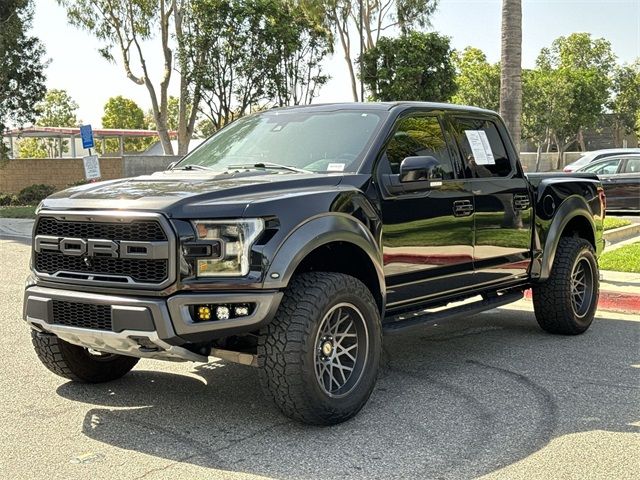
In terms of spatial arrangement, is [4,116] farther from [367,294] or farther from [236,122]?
[367,294]

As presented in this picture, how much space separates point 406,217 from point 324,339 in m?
1.17

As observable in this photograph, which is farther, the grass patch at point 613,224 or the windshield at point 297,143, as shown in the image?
the grass patch at point 613,224

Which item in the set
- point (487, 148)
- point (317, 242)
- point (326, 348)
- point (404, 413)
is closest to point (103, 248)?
point (317, 242)

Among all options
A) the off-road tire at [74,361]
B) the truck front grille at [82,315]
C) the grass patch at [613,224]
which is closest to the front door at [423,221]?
the truck front grille at [82,315]

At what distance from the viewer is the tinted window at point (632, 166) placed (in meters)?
20.3

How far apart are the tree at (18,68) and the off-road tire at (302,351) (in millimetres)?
26497

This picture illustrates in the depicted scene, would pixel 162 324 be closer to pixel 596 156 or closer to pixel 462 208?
pixel 462 208

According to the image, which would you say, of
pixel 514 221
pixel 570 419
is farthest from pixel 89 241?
pixel 514 221

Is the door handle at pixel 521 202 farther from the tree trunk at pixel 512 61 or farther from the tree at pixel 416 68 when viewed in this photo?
the tree at pixel 416 68

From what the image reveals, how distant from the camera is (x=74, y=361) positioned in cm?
534

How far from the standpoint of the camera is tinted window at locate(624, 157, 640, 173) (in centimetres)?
2027

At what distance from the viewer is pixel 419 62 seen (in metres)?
32.9

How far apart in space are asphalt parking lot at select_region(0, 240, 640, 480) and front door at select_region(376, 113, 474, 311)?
28.1 inches

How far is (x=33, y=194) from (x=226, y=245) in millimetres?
28044
